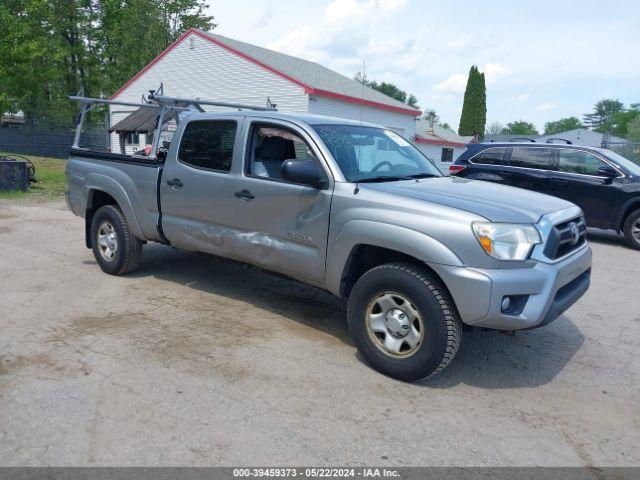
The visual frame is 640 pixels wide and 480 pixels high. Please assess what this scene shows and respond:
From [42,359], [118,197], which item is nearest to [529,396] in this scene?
[42,359]

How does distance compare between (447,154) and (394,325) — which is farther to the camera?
(447,154)

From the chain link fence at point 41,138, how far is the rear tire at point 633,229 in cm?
2674

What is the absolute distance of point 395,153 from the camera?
16.7 feet

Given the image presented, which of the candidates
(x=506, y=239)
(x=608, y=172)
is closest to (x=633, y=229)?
(x=608, y=172)

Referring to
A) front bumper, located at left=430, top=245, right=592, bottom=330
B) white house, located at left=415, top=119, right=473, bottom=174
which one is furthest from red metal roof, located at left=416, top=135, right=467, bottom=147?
front bumper, located at left=430, top=245, right=592, bottom=330

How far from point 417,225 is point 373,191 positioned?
0.51 m

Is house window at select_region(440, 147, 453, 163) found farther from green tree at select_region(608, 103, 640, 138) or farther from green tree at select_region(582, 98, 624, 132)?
green tree at select_region(582, 98, 624, 132)

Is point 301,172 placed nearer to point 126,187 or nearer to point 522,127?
point 126,187

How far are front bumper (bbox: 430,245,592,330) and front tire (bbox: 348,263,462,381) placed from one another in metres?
0.13

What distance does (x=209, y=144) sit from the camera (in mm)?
5285

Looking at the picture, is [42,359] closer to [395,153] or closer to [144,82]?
[395,153]

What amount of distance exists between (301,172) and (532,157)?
Result: 24.5 ft

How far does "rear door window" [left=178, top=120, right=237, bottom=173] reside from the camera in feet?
16.8

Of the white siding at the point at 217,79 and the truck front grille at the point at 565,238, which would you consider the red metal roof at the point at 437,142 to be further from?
the truck front grille at the point at 565,238
